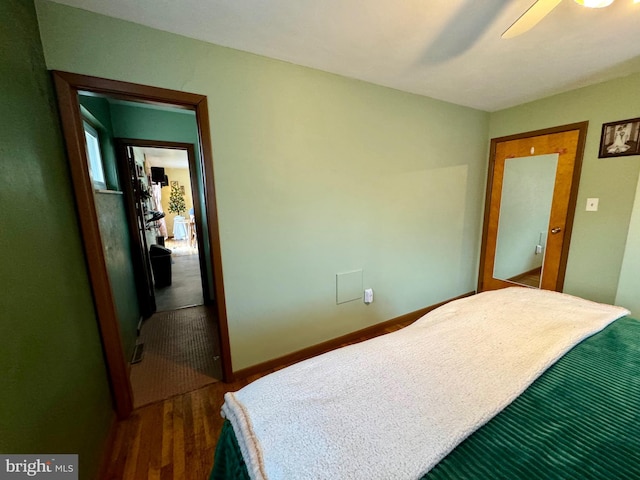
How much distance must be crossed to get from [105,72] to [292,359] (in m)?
2.23

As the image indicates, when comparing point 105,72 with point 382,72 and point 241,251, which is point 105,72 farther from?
point 382,72

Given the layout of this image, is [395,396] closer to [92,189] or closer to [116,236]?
[92,189]

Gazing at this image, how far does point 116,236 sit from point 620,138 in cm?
432

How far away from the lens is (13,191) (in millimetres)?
894

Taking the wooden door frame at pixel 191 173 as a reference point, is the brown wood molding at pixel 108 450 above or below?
below

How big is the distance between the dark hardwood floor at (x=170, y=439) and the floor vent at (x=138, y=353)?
601 mm

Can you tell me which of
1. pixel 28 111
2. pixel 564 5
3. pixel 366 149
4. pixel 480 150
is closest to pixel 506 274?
pixel 480 150

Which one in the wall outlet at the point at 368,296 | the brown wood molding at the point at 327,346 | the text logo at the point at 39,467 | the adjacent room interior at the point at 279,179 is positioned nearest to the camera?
the text logo at the point at 39,467

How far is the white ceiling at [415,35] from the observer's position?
1.25m

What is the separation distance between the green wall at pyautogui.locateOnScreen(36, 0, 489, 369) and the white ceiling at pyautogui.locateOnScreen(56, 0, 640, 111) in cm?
13

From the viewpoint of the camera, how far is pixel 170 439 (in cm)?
143

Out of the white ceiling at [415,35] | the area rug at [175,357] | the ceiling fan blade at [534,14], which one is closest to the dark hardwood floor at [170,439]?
the area rug at [175,357]

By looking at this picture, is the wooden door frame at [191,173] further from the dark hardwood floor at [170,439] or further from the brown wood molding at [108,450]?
the brown wood molding at [108,450]

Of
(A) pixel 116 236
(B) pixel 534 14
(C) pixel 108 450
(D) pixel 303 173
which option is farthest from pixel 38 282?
(B) pixel 534 14
